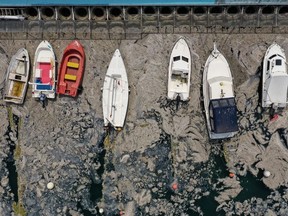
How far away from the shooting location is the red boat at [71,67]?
1540 centimetres

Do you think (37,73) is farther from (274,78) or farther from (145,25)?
(274,78)

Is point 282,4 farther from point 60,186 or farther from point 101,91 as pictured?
point 60,186

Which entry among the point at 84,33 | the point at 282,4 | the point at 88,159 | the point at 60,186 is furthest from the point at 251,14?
the point at 60,186

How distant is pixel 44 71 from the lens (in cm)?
1547

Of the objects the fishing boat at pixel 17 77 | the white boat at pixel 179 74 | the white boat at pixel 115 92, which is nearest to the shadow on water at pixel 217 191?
the white boat at pixel 179 74

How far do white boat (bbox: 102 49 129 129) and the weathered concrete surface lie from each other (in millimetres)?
323

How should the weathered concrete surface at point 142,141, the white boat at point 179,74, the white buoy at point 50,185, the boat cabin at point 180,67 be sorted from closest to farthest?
the boat cabin at point 180,67, the white boat at point 179,74, the weathered concrete surface at point 142,141, the white buoy at point 50,185

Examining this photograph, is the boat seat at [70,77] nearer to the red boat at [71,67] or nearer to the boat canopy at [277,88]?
the red boat at [71,67]

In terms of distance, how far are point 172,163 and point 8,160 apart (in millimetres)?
6936

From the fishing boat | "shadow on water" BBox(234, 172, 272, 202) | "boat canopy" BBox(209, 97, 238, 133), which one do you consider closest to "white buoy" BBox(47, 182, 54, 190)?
the fishing boat

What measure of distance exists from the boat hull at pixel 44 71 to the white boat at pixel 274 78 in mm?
8642

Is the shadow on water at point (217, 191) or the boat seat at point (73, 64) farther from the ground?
the boat seat at point (73, 64)

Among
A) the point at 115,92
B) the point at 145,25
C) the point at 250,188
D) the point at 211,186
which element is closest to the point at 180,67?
the point at 145,25

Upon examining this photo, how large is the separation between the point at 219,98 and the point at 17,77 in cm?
829
